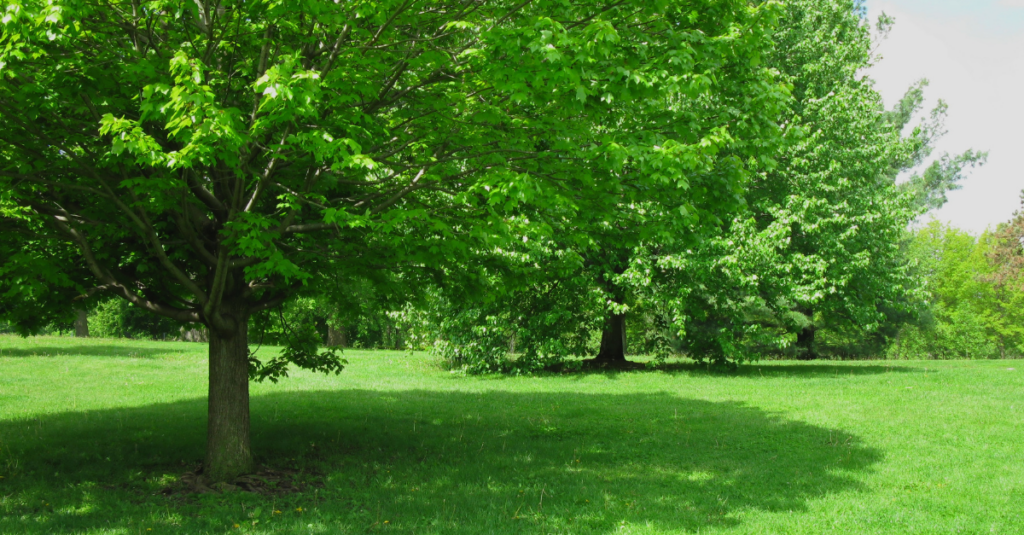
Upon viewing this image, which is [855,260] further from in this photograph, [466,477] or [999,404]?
[466,477]

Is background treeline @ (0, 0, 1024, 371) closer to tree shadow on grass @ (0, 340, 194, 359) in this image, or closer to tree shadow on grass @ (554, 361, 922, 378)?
tree shadow on grass @ (554, 361, 922, 378)

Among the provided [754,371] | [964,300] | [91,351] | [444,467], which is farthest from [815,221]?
[964,300]

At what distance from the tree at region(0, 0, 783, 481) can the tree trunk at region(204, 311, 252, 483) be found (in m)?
0.02

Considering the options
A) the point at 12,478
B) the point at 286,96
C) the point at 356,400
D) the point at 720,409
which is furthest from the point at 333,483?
the point at 720,409

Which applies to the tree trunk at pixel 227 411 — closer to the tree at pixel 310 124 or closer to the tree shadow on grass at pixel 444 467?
A: the tree at pixel 310 124

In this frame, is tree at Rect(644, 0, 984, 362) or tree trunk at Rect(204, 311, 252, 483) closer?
tree trunk at Rect(204, 311, 252, 483)

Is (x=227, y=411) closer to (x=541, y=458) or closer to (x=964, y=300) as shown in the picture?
(x=541, y=458)

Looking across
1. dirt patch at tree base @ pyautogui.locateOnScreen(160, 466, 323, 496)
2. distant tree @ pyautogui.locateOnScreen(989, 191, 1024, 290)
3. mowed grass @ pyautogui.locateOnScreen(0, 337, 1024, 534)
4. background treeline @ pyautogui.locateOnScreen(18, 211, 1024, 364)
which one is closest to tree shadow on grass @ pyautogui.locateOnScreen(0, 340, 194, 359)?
mowed grass @ pyautogui.locateOnScreen(0, 337, 1024, 534)

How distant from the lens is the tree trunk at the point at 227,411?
317 inches

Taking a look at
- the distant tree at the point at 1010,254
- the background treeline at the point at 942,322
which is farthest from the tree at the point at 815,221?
the distant tree at the point at 1010,254

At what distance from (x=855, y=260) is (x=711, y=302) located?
419cm

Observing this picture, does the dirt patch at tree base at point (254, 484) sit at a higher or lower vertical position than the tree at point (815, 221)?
lower

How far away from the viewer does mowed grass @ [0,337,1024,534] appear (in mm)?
6766

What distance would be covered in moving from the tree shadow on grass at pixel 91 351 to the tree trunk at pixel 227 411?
754 inches
